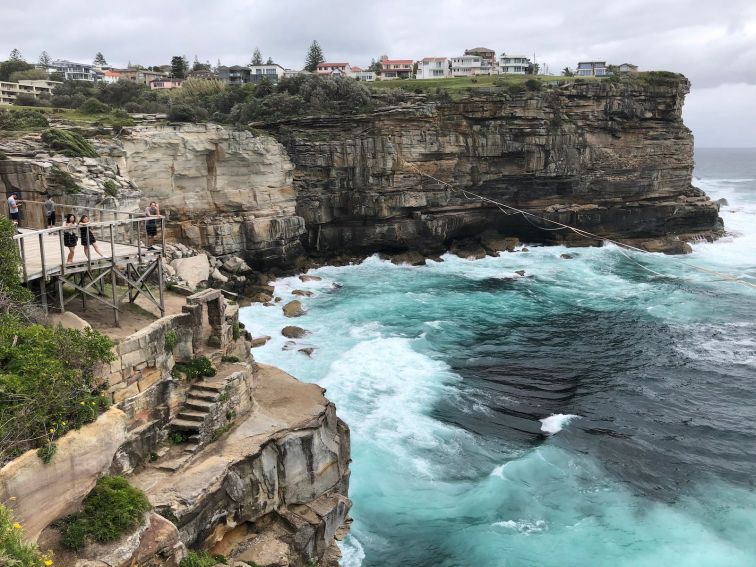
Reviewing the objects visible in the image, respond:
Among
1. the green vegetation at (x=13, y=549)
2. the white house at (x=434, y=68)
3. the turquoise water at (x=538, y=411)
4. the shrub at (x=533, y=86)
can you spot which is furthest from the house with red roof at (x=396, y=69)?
the green vegetation at (x=13, y=549)

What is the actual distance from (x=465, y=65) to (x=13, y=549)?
299 feet

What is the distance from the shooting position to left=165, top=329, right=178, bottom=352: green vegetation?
16.0m

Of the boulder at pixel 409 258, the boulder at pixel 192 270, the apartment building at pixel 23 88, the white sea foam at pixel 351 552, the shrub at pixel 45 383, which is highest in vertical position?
the apartment building at pixel 23 88

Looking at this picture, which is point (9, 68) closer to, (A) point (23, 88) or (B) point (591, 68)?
(A) point (23, 88)

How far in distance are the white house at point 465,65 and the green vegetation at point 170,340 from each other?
8111cm

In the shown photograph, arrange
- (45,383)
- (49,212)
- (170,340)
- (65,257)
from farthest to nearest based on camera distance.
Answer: (49,212), (65,257), (170,340), (45,383)

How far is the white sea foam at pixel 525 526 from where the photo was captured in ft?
59.3

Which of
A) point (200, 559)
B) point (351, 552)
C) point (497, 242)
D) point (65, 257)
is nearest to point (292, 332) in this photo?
point (351, 552)

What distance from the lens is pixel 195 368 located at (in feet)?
55.0

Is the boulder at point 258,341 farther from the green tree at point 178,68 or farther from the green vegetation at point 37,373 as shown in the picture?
the green tree at point 178,68

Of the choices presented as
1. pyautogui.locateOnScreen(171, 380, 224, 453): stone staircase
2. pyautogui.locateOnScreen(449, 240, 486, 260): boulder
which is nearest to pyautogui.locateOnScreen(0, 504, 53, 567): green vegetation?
pyautogui.locateOnScreen(171, 380, 224, 453): stone staircase

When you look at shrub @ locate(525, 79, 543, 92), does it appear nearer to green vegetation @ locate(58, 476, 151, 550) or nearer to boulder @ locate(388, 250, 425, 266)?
boulder @ locate(388, 250, 425, 266)

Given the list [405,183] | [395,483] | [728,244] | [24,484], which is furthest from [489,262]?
[24,484]

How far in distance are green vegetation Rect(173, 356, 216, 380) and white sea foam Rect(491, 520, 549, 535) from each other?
9.76m
